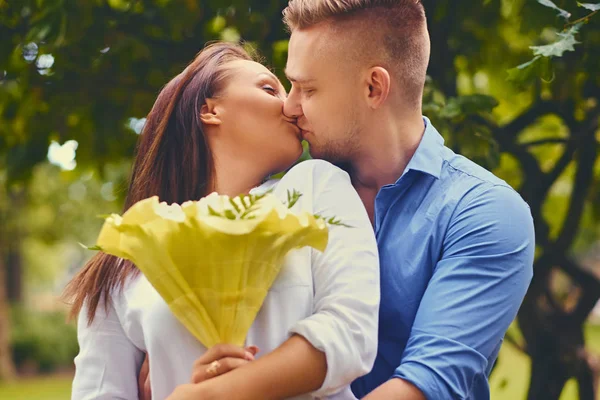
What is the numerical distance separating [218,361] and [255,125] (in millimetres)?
931

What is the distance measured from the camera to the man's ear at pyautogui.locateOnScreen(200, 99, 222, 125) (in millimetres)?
2729

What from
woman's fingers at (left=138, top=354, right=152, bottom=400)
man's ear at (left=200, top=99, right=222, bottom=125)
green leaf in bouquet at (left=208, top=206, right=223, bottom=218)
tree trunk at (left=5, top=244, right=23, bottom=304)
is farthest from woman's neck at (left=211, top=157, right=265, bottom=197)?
tree trunk at (left=5, top=244, right=23, bottom=304)

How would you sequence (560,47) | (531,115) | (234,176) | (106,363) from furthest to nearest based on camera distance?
(531,115) < (560,47) < (234,176) < (106,363)

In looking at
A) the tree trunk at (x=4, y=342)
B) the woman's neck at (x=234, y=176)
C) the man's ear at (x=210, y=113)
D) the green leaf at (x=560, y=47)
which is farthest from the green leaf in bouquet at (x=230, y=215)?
the tree trunk at (x=4, y=342)

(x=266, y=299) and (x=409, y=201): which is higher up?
(x=266, y=299)

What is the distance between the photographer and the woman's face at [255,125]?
8.86 feet

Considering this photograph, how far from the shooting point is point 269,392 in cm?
202

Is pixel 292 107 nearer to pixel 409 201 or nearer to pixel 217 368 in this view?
pixel 409 201

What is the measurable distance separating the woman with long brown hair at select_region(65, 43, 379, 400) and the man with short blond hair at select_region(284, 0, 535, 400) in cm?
20

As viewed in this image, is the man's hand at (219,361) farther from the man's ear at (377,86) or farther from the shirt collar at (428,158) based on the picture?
the man's ear at (377,86)

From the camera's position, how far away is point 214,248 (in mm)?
1980

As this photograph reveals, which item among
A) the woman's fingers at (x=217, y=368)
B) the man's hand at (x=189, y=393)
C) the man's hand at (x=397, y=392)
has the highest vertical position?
the woman's fingers at (x=217, y=368)

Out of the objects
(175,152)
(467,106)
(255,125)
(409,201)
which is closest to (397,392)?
(409,201)

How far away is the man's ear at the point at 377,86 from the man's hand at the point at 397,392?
3.35ft
